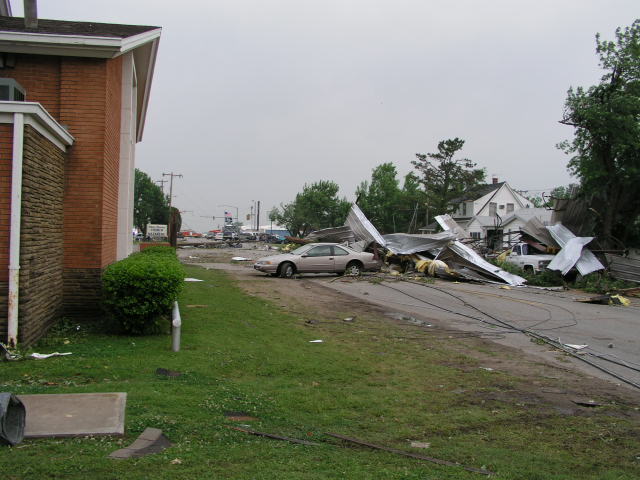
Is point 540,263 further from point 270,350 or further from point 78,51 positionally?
point 78,51

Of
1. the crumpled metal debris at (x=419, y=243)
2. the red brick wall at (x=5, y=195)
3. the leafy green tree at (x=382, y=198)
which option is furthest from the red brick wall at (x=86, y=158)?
the leafy green tree at (x=382, y=198)

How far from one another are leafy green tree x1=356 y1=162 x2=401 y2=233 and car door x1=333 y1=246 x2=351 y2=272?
49.3m

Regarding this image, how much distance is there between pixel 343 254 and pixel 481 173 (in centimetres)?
4288

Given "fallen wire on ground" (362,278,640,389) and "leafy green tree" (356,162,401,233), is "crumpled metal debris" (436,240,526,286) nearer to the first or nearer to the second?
"fallen wire on ground" (362,278,640,389)

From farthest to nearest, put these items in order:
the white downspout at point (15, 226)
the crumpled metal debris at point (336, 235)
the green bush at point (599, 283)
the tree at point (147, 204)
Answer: the tree at point (147, 204)
the crumpled metal debris at point (336, 235)
the green bush at point (599, 283)
the white downspout at point (15, 226)

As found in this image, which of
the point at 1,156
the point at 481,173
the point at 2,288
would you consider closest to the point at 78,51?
the point at 1,156

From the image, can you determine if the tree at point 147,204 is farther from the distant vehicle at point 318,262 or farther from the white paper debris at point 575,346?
the white paper debris at point 575,346

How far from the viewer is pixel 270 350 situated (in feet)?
27.0

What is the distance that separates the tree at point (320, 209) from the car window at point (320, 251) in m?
54.3

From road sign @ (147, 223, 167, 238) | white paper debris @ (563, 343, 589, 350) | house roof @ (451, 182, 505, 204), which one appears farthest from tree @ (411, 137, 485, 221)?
white paper debris @ (563, 343, 589, 350)

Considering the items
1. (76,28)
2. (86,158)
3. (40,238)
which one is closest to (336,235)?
(76,28)

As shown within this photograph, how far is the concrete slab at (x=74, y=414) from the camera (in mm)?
4273

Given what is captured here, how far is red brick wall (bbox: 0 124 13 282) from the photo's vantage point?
6.83m

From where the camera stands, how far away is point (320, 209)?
80000mm
